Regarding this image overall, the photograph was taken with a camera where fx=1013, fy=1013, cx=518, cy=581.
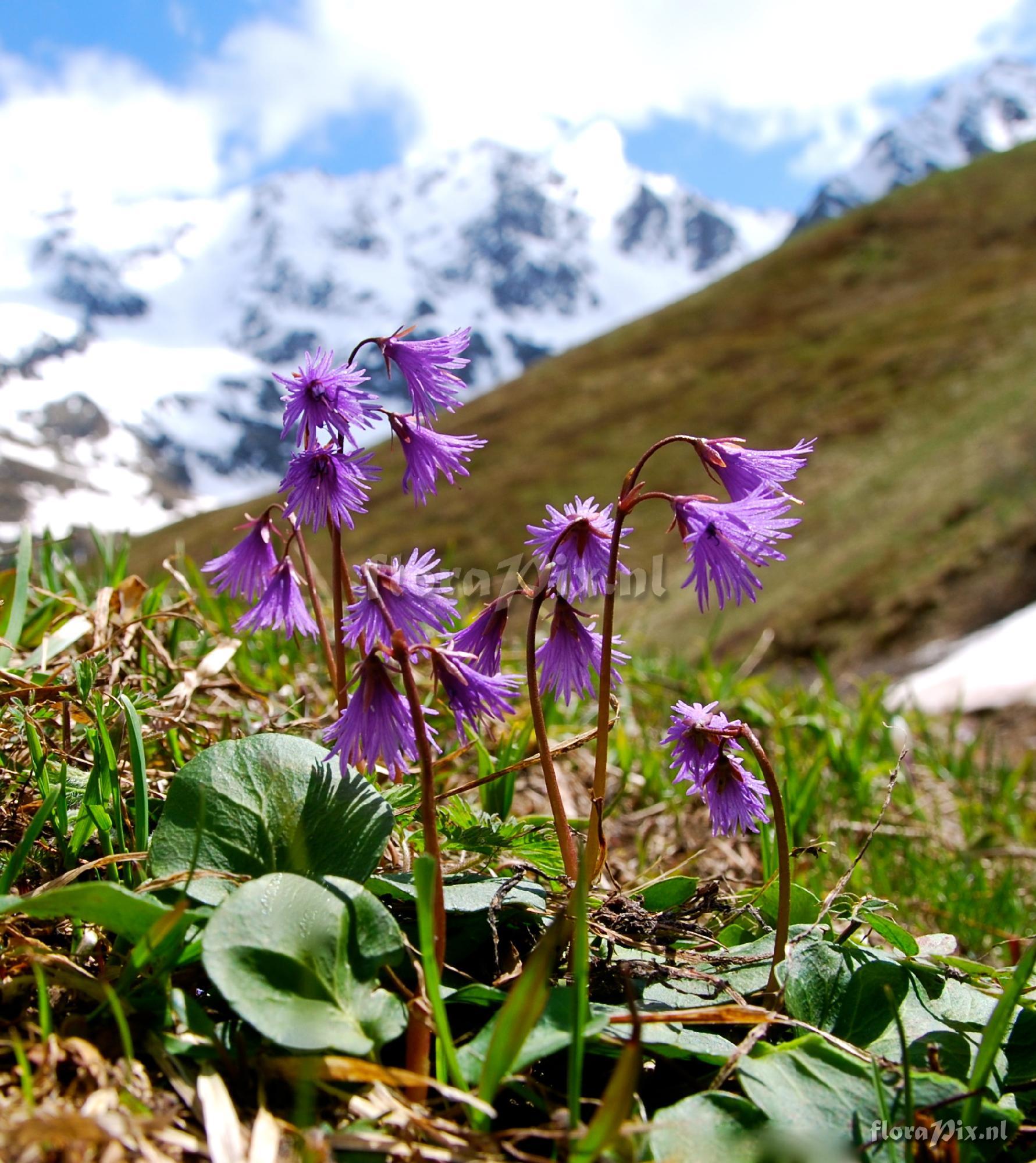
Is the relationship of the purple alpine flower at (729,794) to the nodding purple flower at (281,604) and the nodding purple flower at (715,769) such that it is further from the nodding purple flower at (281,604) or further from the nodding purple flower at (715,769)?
the nodding purple flower at (281,604)

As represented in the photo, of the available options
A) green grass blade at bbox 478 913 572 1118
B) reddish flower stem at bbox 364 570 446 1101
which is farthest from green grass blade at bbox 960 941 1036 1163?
reddish flower stem at bbox 364 570 446 1101

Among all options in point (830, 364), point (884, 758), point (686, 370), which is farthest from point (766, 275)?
point (884, 758)

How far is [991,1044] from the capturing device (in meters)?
1.39

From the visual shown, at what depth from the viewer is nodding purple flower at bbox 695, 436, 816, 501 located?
5.70 feet

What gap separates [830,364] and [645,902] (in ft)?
173

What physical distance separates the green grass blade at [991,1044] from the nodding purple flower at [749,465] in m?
0.81

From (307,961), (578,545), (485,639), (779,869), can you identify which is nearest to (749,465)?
(578,545)

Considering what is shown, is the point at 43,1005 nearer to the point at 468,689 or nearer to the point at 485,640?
the point at 468,689

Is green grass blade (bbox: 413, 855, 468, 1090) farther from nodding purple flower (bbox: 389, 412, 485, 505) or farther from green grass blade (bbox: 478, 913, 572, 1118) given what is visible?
nodding purple flower (bbox: 389, 412, 485, 505)

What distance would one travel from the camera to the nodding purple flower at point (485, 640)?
1.78 meters

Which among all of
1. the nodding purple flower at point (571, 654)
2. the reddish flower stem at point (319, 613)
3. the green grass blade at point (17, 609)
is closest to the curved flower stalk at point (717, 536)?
the nodding purple flower at point (571, 654)

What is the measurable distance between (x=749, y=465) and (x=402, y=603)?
25.3 inches

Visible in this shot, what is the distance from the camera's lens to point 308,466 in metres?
1.74

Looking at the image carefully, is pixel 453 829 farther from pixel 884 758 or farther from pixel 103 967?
pixel 884 758
